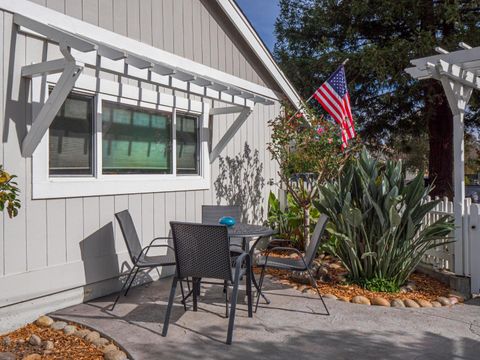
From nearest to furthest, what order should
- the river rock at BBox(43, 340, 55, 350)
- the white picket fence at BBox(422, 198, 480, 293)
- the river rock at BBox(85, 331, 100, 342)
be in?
1. the river rock at BBox(43, 340, 55, 350)
2. the river rock at BBox(85, 331, 100, 342)
3. the white picket fence at BBox(422, 198, 480, 293)

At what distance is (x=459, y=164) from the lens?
5.38 meters

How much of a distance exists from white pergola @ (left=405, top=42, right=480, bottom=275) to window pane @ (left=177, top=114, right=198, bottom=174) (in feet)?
10.4

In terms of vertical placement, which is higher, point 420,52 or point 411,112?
point 420,52

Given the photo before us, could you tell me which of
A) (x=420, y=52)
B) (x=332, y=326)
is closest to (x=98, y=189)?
(x=332, y=326)

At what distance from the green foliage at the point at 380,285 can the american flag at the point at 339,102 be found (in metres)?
2.72

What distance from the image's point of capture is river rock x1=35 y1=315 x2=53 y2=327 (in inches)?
155

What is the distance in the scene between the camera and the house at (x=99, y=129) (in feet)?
12.7

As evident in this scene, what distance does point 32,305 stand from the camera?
13.2 ft

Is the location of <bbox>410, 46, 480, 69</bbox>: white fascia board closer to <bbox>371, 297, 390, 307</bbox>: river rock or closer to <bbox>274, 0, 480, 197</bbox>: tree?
<bbox>371, 297, 390, 307</bbox>: river rock

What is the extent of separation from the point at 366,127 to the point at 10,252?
1200cm

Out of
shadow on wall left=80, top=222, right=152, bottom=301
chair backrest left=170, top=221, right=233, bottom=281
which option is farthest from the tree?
chair backrest left=170, top=221, right=233, bottom=281

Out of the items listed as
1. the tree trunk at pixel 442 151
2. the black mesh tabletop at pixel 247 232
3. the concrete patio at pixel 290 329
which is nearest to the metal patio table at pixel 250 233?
the black mesh tabletop at pixel 247 232

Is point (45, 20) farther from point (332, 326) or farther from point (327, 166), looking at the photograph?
point (327, 166)

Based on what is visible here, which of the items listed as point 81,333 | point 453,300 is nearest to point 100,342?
point 81,333
